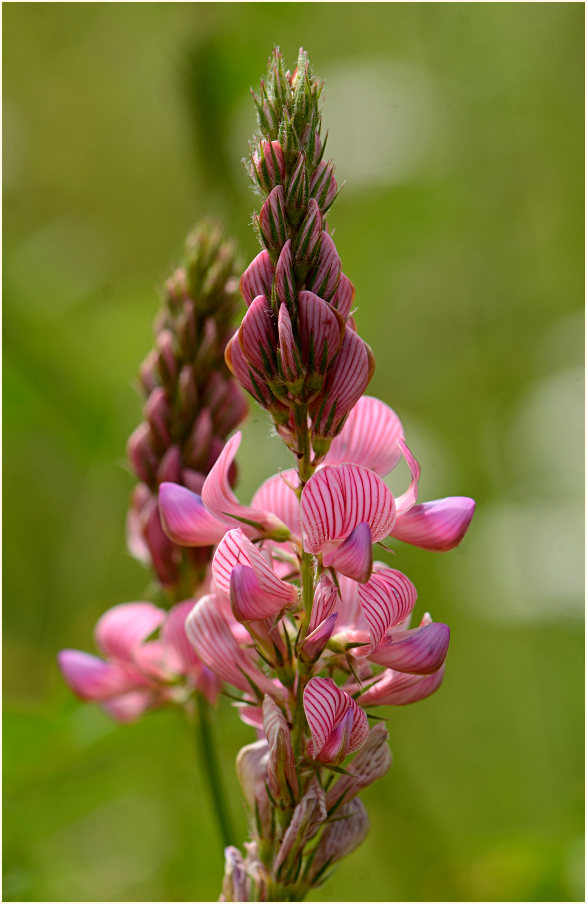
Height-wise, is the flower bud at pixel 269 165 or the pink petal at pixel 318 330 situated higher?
the flower bud at pixel 269 165

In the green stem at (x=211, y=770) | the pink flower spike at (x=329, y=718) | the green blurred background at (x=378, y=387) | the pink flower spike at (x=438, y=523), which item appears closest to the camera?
the pink flower spike at (x=329, y=718)

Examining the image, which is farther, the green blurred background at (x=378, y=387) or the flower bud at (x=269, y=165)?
the green blurred background at (x=378, y=387)

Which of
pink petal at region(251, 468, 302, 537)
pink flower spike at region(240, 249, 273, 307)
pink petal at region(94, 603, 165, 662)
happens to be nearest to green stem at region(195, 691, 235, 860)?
pink petal at region(94, 603, 165, 662)

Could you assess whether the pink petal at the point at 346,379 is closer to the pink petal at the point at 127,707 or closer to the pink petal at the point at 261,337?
the pink petal at the point at 261,337

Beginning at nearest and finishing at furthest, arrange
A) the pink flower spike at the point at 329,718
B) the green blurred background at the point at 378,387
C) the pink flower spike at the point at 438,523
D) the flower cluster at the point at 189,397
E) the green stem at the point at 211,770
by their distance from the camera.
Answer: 1. the pink flower spike at the point at 329,718
2. the pink flower spike at the point at 438,523
3. the green stem at the point at 211,770
4. the flower cluster at the point at 189,397
5. the green blurred background at the point at 378,387

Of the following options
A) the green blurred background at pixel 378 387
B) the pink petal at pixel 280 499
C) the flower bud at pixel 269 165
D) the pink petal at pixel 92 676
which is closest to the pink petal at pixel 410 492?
the pink petal at pixel 280 499

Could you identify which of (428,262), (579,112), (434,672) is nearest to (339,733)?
(434,672)

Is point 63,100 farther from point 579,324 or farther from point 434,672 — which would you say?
point 434,672
